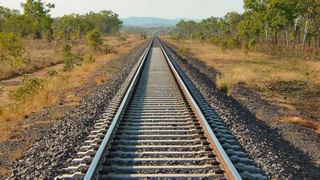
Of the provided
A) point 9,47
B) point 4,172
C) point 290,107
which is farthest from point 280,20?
point 4,172

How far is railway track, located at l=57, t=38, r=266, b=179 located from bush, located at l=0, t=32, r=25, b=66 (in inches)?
723

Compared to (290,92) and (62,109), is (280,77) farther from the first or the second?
(62,109)

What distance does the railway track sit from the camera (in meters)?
6.05

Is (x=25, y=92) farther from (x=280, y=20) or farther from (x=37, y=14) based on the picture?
(x=37, y=14)

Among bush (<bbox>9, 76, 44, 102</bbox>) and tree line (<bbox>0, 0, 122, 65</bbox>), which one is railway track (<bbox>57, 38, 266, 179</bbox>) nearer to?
bush (<bbox>9, 76, 44, 102</bbox>)

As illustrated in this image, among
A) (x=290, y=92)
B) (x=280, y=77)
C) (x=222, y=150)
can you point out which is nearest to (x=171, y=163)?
(x=222, y=150)

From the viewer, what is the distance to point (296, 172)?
263 inches

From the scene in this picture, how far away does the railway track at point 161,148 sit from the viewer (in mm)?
6051

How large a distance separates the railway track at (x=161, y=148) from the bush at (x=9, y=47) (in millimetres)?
18375

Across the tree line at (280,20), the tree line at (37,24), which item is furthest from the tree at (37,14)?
the tree line at (280,20)

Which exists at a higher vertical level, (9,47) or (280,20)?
(280,20)

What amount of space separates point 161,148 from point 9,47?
23.1 meters

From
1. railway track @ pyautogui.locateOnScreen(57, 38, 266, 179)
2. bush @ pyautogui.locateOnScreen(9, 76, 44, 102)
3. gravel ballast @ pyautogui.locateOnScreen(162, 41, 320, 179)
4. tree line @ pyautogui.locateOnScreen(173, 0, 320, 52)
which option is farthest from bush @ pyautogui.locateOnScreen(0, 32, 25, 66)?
tree line @ pyautogui.locateOnScreen(173, 0, 320, 52)

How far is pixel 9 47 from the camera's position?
27969mm
